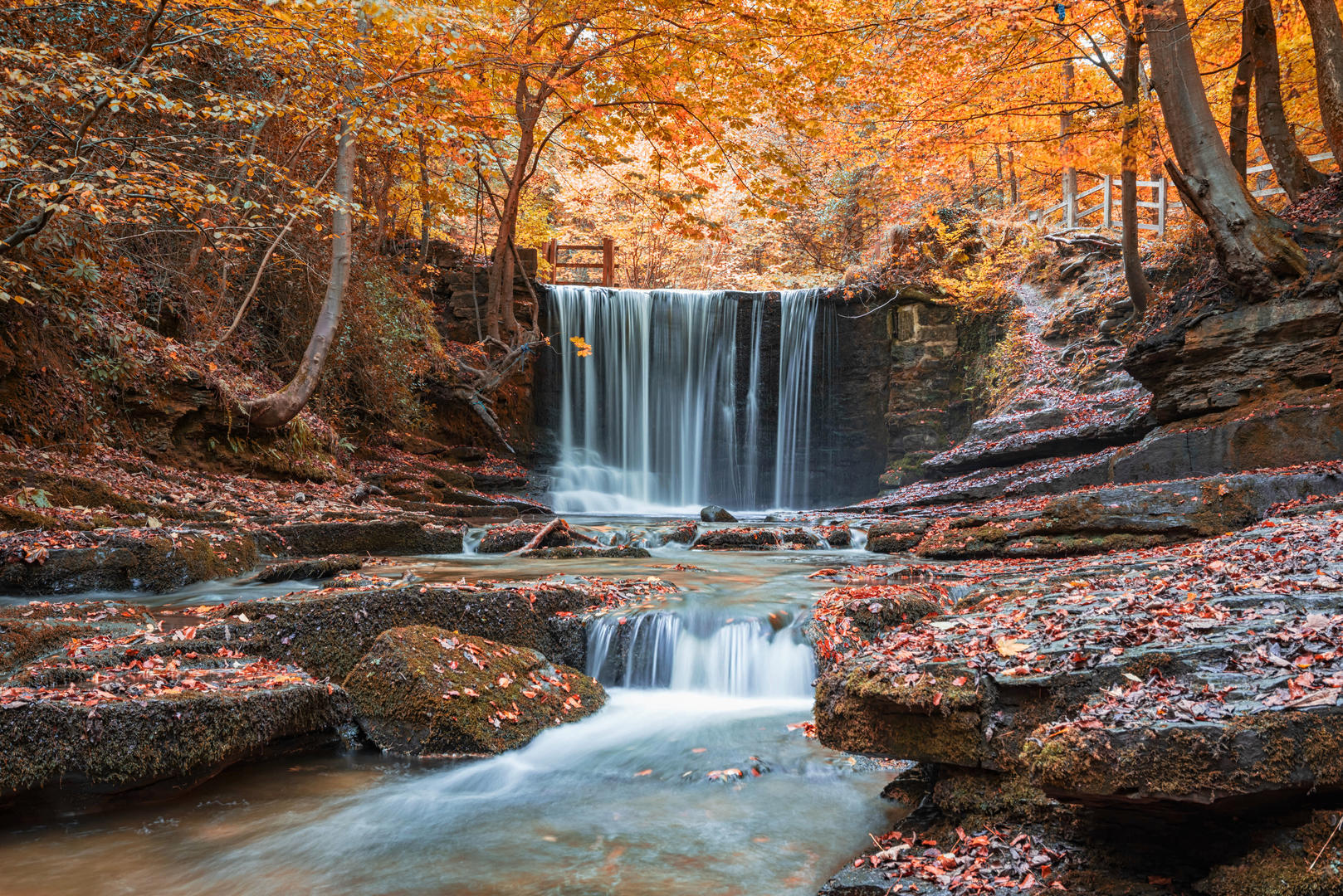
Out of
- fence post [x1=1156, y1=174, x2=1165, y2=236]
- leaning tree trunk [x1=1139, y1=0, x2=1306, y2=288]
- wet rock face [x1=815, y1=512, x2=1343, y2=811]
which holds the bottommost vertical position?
wet rock face [x1=815, y1=512, x2=1343, y2=811]

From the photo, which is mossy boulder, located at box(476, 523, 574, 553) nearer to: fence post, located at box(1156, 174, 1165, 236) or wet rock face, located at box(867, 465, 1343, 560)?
wet rock face, located at box(867, 465, 1343, 560)

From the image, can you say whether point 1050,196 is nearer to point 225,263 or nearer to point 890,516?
point 890,516

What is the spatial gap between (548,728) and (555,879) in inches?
62.0

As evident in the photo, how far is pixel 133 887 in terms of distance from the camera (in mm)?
3061

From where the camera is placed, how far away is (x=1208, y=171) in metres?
9.42

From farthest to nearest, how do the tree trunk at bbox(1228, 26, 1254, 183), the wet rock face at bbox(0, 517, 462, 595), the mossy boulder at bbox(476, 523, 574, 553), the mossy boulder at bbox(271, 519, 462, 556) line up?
the tree trunk at bbox(1228, 26, 1254, 183) < the mossy boulder at bbox(476, 523, 574, 553) < the mossy boulder at bbox(271, 519, 462, 556) < the wet rock face at bbox(0, 517, 462, 595)

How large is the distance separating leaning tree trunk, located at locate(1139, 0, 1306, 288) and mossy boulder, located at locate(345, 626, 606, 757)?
9.59m

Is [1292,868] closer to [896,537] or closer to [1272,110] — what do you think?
[896,537]

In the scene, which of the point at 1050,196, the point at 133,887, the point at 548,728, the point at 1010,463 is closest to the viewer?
the point at 133,887

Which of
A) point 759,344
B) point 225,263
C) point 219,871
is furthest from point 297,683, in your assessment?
point 759,344

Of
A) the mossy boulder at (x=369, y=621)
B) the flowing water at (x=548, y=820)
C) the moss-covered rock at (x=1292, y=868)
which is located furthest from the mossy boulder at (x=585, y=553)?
the moss-covered rock at (x=1292, y=868)

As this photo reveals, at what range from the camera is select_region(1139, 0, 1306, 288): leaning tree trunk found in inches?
361

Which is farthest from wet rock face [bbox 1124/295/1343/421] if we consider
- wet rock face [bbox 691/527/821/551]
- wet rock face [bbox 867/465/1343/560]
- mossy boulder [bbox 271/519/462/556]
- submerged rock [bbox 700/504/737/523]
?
mossy boulder [bbox 271/519/462/556]

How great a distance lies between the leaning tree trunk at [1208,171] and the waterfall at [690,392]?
10.2 meters
